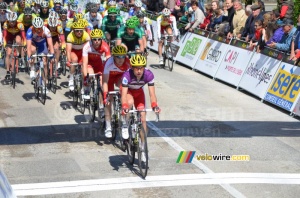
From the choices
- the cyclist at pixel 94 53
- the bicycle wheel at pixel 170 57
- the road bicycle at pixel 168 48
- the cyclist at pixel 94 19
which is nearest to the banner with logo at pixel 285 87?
the cyclist at pixel 94 53

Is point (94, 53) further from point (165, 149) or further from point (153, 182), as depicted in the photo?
point (153, 182)

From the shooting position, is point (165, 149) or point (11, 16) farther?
point (11, 16)

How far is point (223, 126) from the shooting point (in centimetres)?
1412

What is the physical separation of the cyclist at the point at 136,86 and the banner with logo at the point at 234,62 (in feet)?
25.3

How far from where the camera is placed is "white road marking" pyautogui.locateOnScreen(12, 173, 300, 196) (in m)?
9.66

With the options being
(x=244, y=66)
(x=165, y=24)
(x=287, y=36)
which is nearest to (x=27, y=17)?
(x=165, y=24)

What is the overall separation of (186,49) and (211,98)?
568 cm

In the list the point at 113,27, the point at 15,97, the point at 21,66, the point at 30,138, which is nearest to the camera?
the point at 30,138

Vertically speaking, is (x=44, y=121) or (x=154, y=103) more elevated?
(x=154, y=103)

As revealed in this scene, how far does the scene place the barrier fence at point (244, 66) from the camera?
1586 cm

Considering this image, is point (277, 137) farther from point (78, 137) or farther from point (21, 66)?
point (21, 66)

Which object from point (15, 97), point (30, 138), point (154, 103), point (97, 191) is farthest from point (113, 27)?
point (97, 191)

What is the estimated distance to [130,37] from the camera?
1567cm

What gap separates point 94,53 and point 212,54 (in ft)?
23.4
